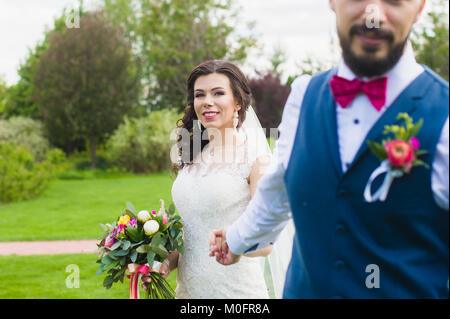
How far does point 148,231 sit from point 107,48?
22572 millimetres

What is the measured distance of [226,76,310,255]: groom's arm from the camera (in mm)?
1819

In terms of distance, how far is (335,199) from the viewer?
158 centimetres

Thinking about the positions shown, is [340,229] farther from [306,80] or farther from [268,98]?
[268,98]

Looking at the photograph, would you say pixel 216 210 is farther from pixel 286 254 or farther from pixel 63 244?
pixel 63 244

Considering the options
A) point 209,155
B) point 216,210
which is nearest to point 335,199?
point 216,210

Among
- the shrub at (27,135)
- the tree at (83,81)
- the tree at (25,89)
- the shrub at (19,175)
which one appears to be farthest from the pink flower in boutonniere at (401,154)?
the tree at (25,89)

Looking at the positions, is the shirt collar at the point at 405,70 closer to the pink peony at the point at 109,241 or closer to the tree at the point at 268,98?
the pink peony at the point at 109,241

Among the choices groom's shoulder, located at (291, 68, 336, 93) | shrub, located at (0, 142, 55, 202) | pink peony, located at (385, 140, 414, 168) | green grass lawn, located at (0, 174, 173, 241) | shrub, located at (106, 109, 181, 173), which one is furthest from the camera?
shrub, located at (106, 109, 181, 173)

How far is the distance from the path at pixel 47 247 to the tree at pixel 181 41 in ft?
77.6

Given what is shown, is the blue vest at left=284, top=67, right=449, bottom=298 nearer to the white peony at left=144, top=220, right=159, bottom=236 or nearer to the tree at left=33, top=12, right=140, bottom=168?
the white peony at left=144, top=220, right=159, bottom=236

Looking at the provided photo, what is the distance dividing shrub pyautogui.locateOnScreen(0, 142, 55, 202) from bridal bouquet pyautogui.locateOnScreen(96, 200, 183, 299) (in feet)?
40.0

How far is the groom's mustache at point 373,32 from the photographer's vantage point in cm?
151

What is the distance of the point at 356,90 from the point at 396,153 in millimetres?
308

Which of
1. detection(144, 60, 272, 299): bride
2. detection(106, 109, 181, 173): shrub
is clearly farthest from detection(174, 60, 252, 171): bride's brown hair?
detection(106, 109, 181, 173): shrub
